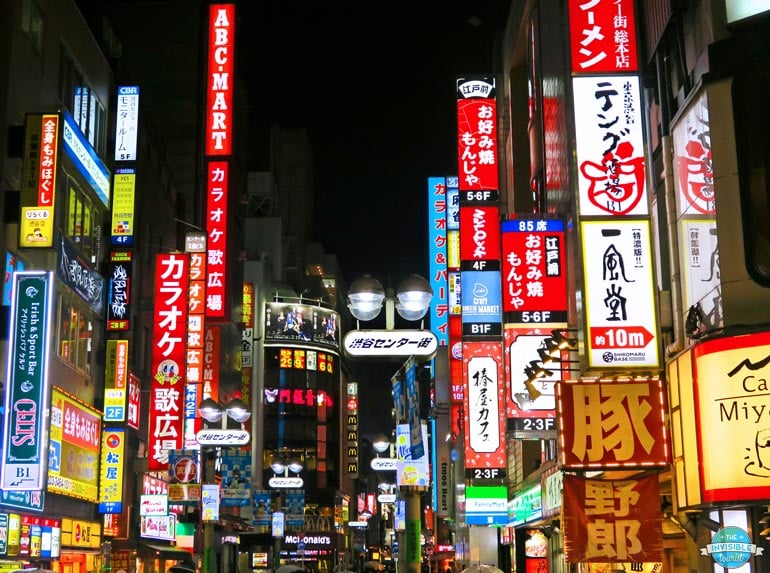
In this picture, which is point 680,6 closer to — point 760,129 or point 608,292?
point 760,129

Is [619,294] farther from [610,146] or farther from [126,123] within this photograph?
[126,123]

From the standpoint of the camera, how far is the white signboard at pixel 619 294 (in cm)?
1593

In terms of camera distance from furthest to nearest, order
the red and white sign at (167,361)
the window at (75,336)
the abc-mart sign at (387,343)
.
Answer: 1. the red and white sign at (167,361)
2. the window at (75,336)
3. the abc-mart sign at (387,343)

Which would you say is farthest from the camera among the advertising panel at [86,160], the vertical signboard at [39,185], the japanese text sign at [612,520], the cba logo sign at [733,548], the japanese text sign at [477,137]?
the japanese text sign at [477,137]

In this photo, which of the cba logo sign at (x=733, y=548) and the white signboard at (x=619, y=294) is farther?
the white signboard at (x=619, y=294)

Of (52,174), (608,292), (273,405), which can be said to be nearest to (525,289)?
(608,292)

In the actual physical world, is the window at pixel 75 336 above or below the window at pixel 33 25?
below

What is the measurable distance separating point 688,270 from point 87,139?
21553mm

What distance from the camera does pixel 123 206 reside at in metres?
32.7

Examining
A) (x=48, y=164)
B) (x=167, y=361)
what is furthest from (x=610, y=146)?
(x=167, y=361)

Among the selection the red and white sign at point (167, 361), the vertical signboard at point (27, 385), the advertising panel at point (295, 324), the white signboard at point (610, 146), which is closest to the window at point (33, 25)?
the vertical signboard at point (27, 385)

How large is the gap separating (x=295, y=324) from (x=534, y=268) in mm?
78250

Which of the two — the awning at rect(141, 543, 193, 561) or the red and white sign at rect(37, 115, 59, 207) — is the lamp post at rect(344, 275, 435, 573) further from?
the awning at rect(141, 543, 193, 561)

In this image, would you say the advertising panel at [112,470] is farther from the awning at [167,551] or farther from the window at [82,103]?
the window at [82,103]
